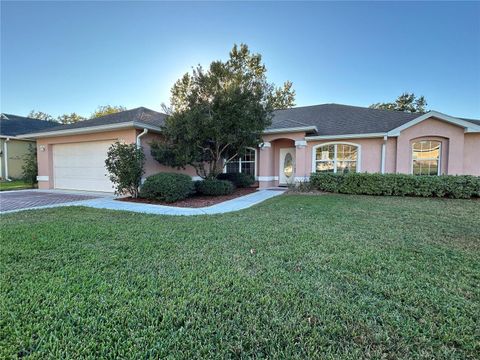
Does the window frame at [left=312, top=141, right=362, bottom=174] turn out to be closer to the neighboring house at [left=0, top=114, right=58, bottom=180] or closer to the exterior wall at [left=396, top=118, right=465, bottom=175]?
the exterior wall at [left=396, top=118, right=465, bottom=175]

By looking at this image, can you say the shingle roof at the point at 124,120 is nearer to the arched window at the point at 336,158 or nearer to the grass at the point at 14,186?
the grass at the point at 14,186

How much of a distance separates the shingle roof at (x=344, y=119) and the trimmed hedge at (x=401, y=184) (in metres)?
2.90

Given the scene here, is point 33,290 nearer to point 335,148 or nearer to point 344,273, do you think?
point 344,273

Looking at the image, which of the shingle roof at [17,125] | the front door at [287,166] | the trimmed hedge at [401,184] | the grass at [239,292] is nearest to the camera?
the grass at [239,292]

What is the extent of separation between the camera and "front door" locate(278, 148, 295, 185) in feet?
46.1

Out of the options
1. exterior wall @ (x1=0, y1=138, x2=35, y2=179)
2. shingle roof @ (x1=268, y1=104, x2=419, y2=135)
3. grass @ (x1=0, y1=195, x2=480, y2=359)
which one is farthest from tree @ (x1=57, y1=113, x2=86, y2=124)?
grass @ (x1=0, y1=195, x2=480, y2=359)

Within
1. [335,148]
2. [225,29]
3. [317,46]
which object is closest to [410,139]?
[335,148]

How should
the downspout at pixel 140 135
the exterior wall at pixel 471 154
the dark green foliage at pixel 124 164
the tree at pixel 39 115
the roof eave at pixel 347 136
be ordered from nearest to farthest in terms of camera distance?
the dark green foliage at pixel 124 164 → the downspout at pixel 140 135 → the roof eave at pixel 347 136 → the exterior wall at pixel 471 154 → the tree at pixel 39 115

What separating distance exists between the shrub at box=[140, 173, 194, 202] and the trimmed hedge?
262 inches

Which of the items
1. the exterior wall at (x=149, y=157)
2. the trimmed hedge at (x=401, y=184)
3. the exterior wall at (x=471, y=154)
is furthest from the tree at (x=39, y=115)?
the exterior wall at (x=471, y=154)

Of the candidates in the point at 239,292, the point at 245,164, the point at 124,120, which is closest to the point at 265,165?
the point at 245,164

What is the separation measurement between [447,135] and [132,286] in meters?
15.0

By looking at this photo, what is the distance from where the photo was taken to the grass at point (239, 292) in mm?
1827

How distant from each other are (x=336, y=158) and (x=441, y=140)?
507 centimetres
